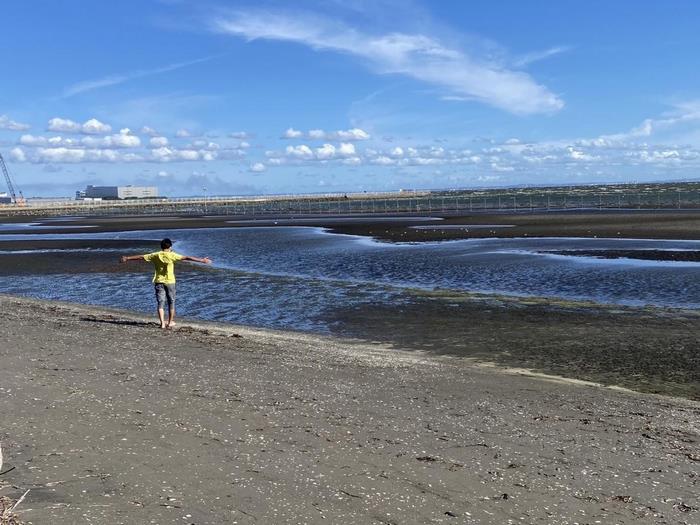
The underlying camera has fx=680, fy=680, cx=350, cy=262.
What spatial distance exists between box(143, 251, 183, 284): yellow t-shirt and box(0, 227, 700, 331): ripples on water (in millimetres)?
3315

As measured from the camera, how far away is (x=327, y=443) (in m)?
7.75

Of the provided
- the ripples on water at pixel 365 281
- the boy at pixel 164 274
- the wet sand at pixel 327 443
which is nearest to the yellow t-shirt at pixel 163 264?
the boy at pixel 164 274

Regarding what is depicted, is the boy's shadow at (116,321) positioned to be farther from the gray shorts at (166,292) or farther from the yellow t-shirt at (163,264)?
the yellow t-shirt at (163,264)

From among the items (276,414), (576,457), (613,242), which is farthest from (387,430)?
(613,242)

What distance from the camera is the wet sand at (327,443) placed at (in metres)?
6.02

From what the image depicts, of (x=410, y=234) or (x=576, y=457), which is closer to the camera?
(x=576, y=457)

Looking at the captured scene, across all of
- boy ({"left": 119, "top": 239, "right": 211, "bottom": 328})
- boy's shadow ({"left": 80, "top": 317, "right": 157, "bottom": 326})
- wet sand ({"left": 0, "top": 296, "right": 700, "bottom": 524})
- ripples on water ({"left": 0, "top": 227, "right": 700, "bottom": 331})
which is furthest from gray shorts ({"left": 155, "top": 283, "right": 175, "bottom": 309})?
wet sand ({"left": 0, "top": 296, "right": 700, "bottom": 524})

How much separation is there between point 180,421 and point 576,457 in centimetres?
469

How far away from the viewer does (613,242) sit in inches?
1640

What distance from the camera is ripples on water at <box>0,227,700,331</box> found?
21.9 meters

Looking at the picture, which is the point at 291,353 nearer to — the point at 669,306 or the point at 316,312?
the point at 316,312

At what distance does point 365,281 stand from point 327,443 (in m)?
19.7

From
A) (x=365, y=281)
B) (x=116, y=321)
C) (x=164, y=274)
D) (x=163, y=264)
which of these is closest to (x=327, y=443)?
(x=163, y=264)

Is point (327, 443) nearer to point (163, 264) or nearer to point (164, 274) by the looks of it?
point (163, 264)
